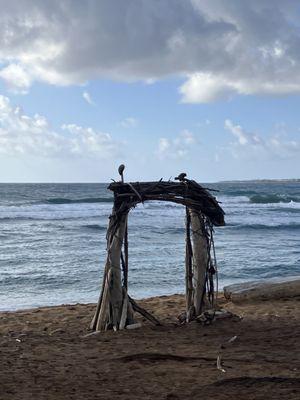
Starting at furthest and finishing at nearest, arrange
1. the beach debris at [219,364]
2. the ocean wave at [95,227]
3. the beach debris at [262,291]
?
the ocean wave at [95,227] → the beach debris at [262,291] → the beach debris at [219,364]

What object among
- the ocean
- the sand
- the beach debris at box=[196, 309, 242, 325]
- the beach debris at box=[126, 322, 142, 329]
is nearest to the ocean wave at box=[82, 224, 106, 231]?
the ocean

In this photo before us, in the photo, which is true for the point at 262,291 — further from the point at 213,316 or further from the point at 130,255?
the point at 130,255

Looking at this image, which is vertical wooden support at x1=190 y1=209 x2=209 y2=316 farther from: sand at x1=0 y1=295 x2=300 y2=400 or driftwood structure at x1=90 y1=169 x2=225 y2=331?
sand at x1=0 y1=295 x2=300 y2=400

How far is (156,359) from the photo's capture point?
5.81m

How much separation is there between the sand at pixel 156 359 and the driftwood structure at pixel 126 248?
1.14 feet

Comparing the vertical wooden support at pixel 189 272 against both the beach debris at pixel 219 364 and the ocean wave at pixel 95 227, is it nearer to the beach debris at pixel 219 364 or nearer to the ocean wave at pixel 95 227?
the beach debris at pixel 219 364

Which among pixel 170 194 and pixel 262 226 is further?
pixel 262 226

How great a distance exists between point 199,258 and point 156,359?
2.46 metres

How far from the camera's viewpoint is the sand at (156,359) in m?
4.77

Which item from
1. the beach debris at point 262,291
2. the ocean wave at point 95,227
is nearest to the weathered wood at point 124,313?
the beach debris at point 262,291

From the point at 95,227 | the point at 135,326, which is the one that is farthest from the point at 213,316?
the point at 95,227

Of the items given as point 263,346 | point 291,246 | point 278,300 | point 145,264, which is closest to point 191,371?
point 263,346

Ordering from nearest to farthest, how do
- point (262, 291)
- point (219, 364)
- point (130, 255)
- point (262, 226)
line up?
1. point (219, 364)
2. point (262, 291)
3. point (130, 255)
4. point (262, 226)

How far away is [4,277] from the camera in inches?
535
